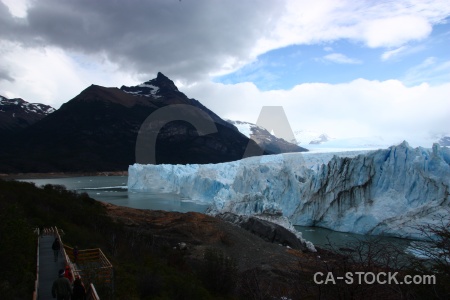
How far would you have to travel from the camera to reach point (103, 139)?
111312mm

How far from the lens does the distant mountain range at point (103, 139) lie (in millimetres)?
93125

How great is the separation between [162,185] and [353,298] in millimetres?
48938

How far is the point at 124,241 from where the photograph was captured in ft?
50.8

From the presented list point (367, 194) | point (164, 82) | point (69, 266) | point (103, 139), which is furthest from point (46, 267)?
point (164, 82)

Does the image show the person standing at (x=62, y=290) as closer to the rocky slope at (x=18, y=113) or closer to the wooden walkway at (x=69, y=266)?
the wooden walkway at (x=69, y=266)

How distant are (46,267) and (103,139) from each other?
107381mm

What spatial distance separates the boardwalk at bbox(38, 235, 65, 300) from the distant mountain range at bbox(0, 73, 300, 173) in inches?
2995

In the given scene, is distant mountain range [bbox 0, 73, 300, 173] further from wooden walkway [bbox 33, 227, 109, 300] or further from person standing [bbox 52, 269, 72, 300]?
person standing [bbox 52, 269, 72, 300]

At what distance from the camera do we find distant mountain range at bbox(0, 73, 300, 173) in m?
93.1

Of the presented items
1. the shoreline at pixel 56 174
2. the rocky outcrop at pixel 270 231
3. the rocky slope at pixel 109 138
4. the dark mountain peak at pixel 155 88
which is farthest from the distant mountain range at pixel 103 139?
the rocky outcrop at pixel 270 231

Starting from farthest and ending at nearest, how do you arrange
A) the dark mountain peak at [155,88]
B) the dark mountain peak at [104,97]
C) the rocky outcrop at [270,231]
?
the dark mountain peak at [155,88]
the dark mountain peak at [104,97]
the rocky outcrop at [270,231]

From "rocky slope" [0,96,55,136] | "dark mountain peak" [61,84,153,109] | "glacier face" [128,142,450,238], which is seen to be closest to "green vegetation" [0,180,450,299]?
"glacier face" [128,142,450,238]

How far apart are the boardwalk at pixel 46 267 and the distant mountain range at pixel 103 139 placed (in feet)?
250

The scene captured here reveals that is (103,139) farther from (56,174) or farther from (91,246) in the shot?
(91,246)
